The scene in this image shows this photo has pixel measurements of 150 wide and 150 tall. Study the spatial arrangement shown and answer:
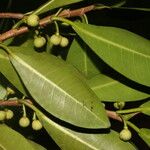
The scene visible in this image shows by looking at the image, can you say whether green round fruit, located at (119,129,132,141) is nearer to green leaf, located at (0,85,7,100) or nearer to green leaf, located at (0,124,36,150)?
green leaf, located at (0,124,36,150)

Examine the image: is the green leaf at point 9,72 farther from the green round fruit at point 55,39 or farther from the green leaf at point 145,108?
the green leaf at point 145,108

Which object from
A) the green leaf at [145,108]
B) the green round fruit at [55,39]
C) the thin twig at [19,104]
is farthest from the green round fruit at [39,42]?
the green leaf at [145,108]

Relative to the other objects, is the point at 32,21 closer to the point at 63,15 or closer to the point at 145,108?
the point at 63,15

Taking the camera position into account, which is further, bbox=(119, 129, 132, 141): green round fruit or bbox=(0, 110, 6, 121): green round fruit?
bbox=(0, 110, 6, 121): green round fruit

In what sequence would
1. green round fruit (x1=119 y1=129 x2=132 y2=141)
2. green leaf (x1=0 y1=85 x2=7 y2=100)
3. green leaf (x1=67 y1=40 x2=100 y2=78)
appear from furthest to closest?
green leaf (x1=0 y1=85 x2=7 y2=100), green leaf (x1=67 y1=40 x2=100 y2=78), green round fruit (x1=119 y1=129 x2=132 y2=141)

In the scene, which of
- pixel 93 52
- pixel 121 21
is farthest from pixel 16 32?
pixel 121 21


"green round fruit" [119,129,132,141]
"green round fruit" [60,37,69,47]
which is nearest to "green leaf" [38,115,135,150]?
"green round fruit" [119,129,132,141]

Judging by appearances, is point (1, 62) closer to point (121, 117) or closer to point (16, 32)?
point (16, 32)
